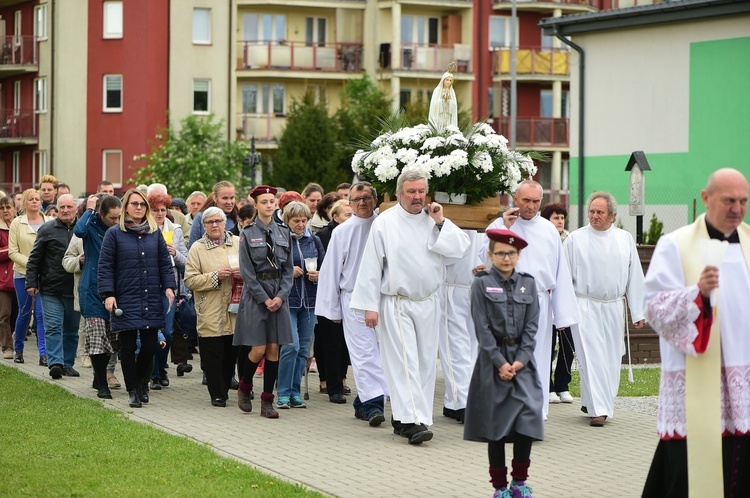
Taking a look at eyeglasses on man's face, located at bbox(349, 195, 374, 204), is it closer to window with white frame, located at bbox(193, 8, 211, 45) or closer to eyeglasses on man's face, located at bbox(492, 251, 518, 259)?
eyeglasses on man's face, located at bbox(492, 251, 518, 259)

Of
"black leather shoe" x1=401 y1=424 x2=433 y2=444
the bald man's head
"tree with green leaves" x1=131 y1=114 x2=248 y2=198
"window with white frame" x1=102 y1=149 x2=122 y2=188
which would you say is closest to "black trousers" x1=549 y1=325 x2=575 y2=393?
"black leather shoe" x1=401 y1=424 x2=433 y2=444

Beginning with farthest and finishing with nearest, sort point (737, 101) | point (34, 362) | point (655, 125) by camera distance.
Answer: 1. point (655, 125)
2. point (737, 101)
3. point (34, 362)

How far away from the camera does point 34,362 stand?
16906 millimetres

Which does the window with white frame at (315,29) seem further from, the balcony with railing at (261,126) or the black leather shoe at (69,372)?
the black leather shoe at (69,372)

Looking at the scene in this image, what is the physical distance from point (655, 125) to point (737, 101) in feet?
8.11

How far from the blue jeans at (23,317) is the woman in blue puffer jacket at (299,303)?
4367 mm

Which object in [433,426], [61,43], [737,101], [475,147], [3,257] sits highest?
[61,43]

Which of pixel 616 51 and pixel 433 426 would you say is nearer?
pixel 433 426

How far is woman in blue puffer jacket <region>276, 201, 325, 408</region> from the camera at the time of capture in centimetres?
1341

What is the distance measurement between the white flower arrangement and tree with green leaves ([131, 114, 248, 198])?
3484cm

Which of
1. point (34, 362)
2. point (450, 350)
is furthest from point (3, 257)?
point (450, 350)

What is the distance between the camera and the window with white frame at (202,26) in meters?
54.9

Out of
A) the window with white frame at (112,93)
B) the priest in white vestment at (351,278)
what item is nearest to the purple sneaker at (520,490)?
the priest in white vestment at (351,278)

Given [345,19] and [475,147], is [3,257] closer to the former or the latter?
[475,147]
